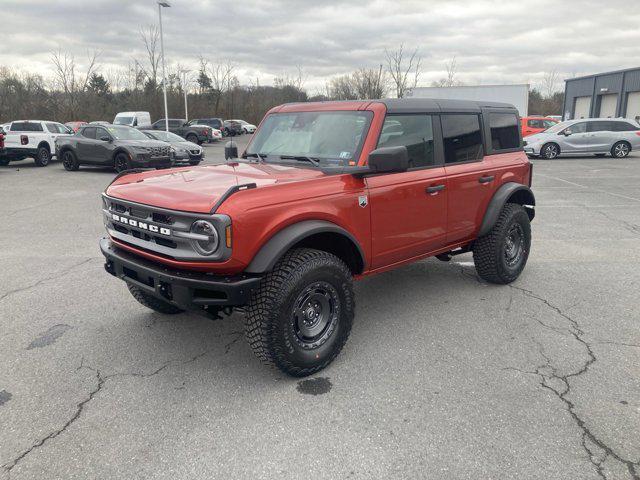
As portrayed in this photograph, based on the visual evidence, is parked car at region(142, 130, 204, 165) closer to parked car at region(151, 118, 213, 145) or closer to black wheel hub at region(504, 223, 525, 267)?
black wheel hub at region(504, 223, 525, 267)

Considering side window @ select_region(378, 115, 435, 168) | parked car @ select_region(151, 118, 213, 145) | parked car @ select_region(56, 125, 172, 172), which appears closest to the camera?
side window @ select_region(378, 115, 435, 168)

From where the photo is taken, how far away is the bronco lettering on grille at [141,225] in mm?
3174

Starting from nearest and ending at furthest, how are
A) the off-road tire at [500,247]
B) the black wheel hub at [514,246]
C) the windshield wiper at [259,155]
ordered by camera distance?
the windshield wiper at [259,155] < the off-road tire at [500,247] < the black wheel hub at [514,246]

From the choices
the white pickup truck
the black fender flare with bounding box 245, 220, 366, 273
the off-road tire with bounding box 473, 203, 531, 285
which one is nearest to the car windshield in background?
the black fender flare with bounding box 245, 220, 366, 273

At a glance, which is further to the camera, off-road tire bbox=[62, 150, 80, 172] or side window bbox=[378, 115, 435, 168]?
off-road tire bbox=[62, 150, 80, 172]

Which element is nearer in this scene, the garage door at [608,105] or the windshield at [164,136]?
the windshield at [164,136]

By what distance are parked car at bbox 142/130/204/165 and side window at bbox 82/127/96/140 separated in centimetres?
183

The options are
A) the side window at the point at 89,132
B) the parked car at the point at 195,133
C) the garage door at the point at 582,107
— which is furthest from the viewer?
the garage door at the point at 582,107

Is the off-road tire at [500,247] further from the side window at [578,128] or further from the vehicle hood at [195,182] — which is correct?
the side window at [578,128]

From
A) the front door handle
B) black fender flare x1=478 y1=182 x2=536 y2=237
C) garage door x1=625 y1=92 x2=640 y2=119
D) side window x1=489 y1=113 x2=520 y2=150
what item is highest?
garage door x1=625 y1=92 x2=640 y2=119

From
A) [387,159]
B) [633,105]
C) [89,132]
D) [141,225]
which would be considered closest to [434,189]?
[387,159]

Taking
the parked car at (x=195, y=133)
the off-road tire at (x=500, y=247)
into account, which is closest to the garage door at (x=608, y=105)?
the parked car at (x=195, y=133)

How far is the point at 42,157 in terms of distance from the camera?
1861cm

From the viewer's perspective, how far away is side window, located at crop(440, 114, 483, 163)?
4543mm
